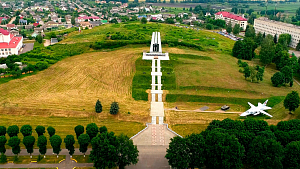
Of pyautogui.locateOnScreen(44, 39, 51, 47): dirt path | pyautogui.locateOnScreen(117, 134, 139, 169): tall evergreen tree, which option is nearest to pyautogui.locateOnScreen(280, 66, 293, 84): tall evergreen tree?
pyautogui.locateOnScreen(117, 134, 139, 169): tall evergreen tree

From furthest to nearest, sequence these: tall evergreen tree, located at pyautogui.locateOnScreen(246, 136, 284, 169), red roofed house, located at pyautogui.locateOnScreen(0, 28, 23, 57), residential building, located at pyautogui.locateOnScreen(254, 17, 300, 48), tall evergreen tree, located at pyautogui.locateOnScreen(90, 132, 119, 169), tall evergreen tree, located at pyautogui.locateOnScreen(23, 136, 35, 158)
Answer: residential building, located at pyautogui.locateOnScreen(254, 17, 300, 48) → red roofed house, located at pyautogui.locateOnScreen(0, 28, 23, 57) → tall evergreen tree, located at pyautogui.locateOnScreen(23, 136, 35, 158) → tall evergreen tree, located at pyautogui.locateOnScreen(90, 132, 119, 169) → tall evergreen tree, located at pyautogui.locateOnScreen(246, 136, 284, 169)

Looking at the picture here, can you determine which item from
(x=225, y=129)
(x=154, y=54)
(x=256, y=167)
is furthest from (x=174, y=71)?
(x=256, y=167)

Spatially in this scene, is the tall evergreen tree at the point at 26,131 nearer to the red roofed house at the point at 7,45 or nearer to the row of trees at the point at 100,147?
the row of trees at the point at 100,147

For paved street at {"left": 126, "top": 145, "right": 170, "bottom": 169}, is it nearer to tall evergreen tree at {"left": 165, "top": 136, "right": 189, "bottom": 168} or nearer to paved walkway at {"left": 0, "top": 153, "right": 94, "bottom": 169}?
tall evergreen tree at {"left": 165, "top": 136, "right": 189, "bottom": 168}

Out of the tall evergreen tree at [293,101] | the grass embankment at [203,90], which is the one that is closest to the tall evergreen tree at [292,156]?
the grass embankment at [203,90]

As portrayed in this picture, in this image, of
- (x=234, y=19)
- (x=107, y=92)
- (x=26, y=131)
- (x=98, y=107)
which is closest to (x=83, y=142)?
(x=26, y=131)

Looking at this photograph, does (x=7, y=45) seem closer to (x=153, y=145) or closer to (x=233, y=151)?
(x=153, y=145)
